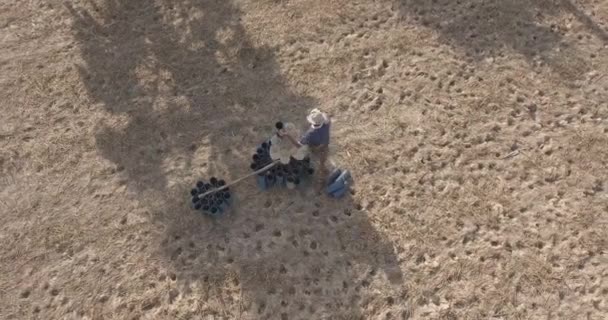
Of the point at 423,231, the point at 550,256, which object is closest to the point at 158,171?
the point at 423,231

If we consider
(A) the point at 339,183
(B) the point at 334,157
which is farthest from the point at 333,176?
(B) the point at 334,157

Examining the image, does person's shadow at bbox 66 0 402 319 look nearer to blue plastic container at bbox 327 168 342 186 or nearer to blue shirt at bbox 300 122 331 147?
blue plastic container at bbox 327 168 342 186

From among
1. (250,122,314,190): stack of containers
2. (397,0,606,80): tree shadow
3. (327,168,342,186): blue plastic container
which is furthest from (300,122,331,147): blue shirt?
(397,0,606,80): tree shadow

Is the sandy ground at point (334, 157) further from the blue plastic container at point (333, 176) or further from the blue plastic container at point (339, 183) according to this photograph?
the blue plastic container at point (333, 176)

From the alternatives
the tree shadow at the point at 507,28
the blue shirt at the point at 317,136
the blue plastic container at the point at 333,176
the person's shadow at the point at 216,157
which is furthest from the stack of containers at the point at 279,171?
the tree shadow at the point at 507,28

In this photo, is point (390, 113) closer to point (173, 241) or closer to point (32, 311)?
point (173, 241)

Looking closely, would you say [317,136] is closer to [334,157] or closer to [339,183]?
[339,183]

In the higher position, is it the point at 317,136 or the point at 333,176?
the point at 317,136
